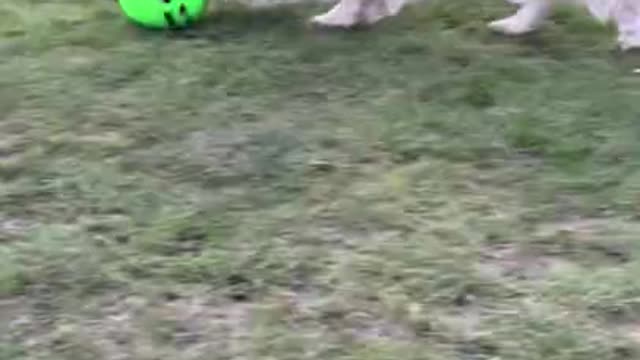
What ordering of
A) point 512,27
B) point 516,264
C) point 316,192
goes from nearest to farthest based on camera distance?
point 516,264 → point 316,192 → point 512,27

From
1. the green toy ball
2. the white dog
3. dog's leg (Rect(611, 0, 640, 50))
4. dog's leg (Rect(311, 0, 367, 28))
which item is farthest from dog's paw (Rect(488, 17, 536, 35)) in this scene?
the green toy ball

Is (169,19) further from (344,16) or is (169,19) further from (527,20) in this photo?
(527,20)

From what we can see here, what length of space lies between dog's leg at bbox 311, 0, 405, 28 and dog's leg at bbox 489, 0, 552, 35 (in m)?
0.41

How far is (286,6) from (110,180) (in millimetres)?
1819

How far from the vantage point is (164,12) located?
4562 mm

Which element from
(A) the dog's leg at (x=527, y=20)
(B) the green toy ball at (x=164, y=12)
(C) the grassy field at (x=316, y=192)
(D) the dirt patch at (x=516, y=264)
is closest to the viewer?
(C) the grassy field at (x=316, y=192)

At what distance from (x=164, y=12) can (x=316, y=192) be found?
1.49 m

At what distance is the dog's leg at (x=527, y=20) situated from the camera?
15.6ft

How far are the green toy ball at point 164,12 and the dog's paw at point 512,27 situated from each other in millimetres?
1081

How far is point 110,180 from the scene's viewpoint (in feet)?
11.1

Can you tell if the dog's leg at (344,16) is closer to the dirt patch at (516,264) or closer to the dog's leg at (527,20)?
the dog's leg at (527,20)

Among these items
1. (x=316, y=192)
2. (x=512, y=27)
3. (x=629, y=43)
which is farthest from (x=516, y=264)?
(x=512, y=27)

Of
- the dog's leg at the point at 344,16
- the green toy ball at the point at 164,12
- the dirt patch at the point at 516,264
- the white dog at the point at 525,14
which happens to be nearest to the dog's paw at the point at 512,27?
the white dog at the point at 525,14

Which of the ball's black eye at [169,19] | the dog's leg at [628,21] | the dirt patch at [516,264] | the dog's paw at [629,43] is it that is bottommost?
the dirt patch at [516,264]
